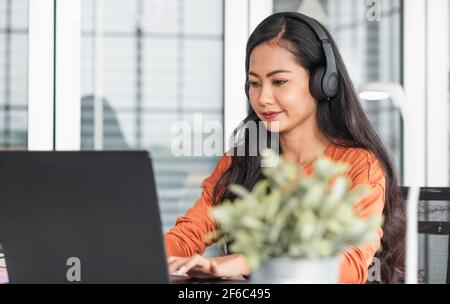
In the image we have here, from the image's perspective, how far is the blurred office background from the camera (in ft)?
10.3

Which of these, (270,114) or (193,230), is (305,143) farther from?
(193,230)

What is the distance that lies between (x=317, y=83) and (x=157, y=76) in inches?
67.2

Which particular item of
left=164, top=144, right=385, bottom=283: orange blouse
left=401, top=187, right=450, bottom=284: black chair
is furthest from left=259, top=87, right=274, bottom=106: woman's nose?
left=401, top=187, right=450, bottom=284: black chair

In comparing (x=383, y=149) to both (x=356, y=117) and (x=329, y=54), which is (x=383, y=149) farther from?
(x=329, y=54)

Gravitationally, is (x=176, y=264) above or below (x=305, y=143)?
below

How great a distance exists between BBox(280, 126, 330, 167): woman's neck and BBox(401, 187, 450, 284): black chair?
256 millimetres

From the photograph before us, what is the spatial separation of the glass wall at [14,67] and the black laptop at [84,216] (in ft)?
7.41

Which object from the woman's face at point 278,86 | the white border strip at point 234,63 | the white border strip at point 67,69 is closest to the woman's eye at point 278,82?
the woman's face at point 278,86

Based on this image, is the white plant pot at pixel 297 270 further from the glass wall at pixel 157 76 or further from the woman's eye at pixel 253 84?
the glass wall at pixel 157 76

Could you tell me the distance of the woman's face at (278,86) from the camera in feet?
5.45

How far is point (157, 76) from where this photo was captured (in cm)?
327

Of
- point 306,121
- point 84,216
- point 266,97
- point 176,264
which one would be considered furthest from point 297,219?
point 306,121

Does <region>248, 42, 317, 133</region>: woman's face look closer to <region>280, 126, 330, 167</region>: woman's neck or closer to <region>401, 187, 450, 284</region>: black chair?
<region>280, 126, 330, 167</region>: woman's neck
